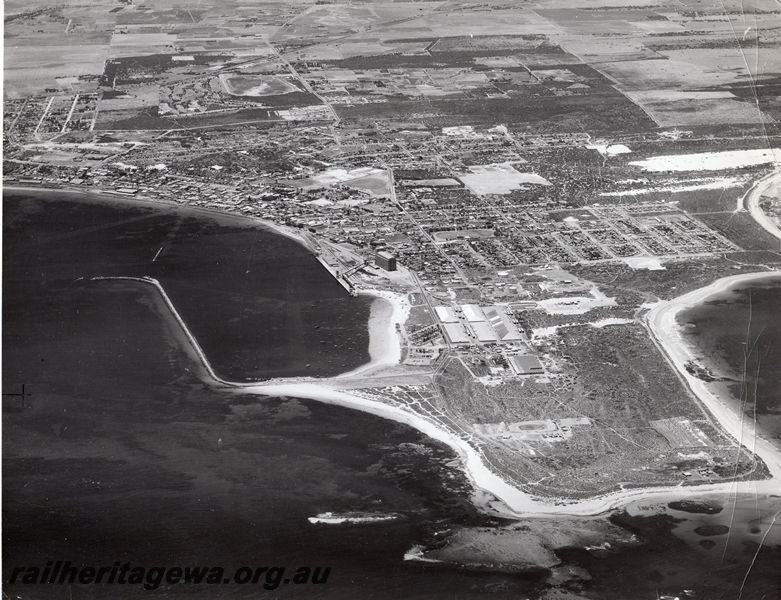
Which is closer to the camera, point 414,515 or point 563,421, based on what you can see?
point 414,515

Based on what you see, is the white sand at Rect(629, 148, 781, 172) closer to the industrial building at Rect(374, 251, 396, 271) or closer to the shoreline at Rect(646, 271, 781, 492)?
the shoreline at Rect(646, 271, 781, 492)

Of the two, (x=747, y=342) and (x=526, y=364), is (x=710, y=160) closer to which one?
(x=747, y=342)

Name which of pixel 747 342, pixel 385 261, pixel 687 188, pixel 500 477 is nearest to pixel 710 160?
pixel 687 188

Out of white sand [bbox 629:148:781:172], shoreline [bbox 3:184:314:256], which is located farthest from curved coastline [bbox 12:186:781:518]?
white sand [bbox 629:148:781:172]

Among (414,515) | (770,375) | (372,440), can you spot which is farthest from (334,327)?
(770,375)

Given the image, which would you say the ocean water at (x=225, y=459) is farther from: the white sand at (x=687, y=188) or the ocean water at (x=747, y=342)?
the white sand at (x=687, y=188)

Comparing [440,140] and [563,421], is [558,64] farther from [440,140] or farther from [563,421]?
[563,421]
